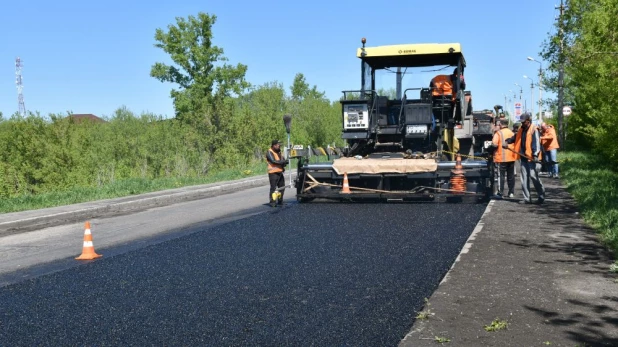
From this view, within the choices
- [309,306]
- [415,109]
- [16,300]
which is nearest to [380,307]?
[309,306]

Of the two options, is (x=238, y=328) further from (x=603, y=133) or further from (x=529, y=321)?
(x=603, y=133)

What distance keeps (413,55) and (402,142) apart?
6.33ft

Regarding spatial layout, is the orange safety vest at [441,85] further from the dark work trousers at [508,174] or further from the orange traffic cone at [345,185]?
the orange traffic cone at [345,185]

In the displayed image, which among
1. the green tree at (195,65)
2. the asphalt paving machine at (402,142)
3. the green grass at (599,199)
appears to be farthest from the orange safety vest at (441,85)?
the green tree at (195,65)

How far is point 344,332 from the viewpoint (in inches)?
199

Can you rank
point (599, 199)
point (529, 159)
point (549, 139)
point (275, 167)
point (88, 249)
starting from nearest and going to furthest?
point (88, 249) < point (599, 199) < point (529, 159) < point (275, 167) < point (549, 139)

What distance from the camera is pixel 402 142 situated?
15164 millimetres

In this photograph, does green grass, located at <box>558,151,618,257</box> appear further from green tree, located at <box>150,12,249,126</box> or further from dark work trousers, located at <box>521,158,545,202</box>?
green tree, located at <box>150,12,249,126</box>

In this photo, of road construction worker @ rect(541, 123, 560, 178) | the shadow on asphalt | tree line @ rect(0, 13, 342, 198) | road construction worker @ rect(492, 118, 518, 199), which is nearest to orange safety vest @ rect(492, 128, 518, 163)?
road construction worker @ rect(492, 118, 518, 199)

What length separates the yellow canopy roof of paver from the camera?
590 inches

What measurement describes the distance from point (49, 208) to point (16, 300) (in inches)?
386

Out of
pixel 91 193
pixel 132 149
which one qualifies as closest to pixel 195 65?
pixel 132 149

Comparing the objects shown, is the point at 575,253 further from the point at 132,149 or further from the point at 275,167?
the point at 132,149

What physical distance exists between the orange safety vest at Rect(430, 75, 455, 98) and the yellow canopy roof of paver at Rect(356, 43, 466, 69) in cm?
33
